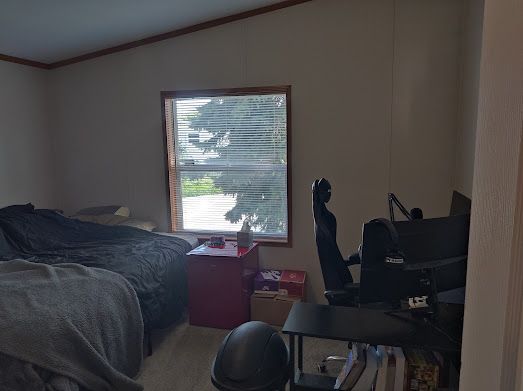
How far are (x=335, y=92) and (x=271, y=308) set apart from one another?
1.82 metres

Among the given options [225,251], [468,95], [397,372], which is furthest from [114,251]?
[468,95]

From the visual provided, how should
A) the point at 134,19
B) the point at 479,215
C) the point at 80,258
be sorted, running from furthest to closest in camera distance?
the point at 134,19 → the point at 80,258 → the point at 479,215

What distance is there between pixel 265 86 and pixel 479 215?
9.37ft

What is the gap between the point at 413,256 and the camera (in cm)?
153

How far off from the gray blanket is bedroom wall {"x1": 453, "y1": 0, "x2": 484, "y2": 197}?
2.35 metres

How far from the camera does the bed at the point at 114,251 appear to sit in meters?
2.69

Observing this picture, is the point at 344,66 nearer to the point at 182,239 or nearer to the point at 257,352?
the point at 182,239

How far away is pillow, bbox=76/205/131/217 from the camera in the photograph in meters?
3.78

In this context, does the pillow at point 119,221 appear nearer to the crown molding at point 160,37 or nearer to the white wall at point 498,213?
the crown molding at point 160,37

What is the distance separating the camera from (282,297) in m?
3.18

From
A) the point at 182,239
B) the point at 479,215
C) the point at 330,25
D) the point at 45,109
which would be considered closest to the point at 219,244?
the point at 182,239

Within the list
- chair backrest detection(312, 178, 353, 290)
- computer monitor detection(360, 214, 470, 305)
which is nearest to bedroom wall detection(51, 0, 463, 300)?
chair backrest detection(312, 178, 353, 290)

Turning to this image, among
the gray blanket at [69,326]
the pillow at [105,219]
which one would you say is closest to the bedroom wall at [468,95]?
the gray blanket at [69,326]

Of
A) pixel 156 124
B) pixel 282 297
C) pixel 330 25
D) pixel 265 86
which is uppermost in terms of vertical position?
pixel 330 25
